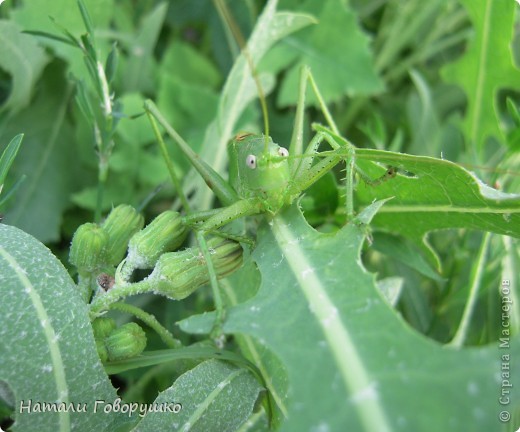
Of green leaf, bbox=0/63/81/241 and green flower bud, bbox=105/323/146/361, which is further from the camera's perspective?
green leaf, bbox=0/63/81/241

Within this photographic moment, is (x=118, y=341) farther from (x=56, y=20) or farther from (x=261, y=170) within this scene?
(x=56, y=20)

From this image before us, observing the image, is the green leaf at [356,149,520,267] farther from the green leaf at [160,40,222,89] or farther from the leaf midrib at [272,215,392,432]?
the green leaf at [160,40,222,89]

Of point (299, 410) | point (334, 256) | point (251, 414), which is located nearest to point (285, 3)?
point (334, 256)

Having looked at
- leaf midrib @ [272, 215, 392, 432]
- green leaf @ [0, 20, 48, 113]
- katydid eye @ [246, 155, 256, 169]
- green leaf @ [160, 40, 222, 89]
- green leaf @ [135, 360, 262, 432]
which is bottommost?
green leaf @ [135, 360, 262, 432]

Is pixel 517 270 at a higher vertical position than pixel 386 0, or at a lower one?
lower

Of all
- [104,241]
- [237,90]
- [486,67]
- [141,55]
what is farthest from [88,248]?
[486,67]

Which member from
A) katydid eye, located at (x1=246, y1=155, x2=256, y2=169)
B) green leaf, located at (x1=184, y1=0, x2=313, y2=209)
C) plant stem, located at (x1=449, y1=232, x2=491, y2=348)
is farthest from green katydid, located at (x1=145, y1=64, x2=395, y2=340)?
plant stem, located at (x1=449, y1=232, x2=491, y2=348)

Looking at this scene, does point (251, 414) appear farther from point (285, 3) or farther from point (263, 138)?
point (285, 3)
